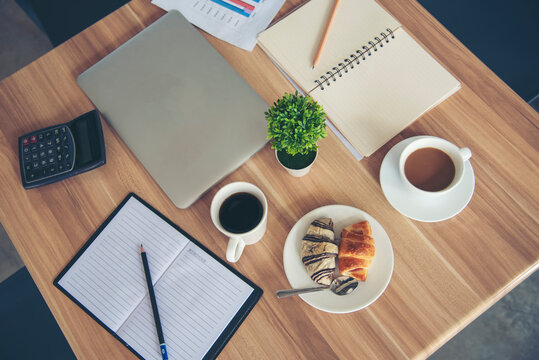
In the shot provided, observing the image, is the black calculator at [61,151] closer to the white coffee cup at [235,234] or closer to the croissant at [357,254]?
the white coffee cup at [235,234]

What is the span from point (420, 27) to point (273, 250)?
0.60 meters

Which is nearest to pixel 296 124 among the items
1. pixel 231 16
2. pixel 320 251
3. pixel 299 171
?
pixel 299 171

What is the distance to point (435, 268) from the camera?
Answer: 0.68 metres

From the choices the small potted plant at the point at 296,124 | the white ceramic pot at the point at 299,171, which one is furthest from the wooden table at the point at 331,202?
the small potted plant at the point at 296,124

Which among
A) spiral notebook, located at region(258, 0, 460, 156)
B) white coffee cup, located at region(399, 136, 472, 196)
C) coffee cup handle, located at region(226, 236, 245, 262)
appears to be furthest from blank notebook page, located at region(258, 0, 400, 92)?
coffee cup handle, located at region(226, 236, 245, 262)

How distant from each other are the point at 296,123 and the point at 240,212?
20cm

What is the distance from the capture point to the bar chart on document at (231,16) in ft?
2.78

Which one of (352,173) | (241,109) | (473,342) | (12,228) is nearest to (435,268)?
(352,173)

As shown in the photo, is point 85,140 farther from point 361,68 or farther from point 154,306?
point 361,68

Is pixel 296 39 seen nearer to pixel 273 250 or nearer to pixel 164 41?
pixel 164 41

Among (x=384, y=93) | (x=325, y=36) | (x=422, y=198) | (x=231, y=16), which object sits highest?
(x=231, y=16)

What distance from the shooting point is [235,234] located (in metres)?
0.62

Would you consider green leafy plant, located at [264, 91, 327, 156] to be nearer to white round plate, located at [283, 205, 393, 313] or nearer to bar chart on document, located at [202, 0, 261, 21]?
white round plate, located at [283, 205, 393, 313]

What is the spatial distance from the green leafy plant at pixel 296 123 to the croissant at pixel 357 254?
19cm
